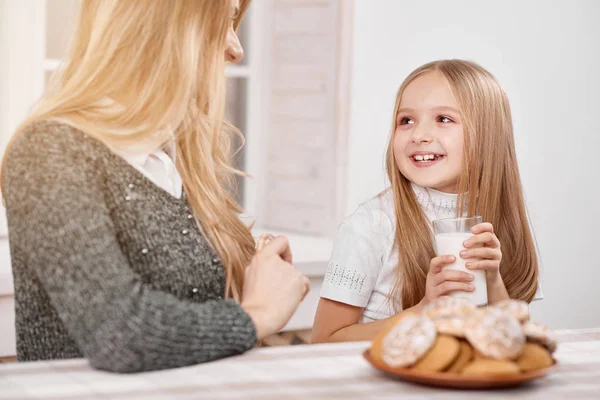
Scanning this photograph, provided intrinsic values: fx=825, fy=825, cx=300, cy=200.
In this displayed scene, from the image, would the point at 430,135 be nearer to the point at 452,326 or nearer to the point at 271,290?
the point at 271,290

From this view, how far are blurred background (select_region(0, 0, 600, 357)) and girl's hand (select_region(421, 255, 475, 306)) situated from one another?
105cm

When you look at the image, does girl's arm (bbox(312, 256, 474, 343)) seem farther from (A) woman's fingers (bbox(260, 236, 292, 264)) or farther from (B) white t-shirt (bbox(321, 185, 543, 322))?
(A) woman's fingers (bbox(260, 236, 292, 264))

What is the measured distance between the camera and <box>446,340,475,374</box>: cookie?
1092 millimetres

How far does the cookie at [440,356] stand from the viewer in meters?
1.08

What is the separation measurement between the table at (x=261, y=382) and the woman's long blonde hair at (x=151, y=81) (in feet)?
1.04

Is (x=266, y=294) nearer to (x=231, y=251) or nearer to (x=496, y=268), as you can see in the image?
(x=231, y=251)

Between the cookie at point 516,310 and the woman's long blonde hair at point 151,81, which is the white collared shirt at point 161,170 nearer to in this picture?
the woman's long blonde hair at point 151,81

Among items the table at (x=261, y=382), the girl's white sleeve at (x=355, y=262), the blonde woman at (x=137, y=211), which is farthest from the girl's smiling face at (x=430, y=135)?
the table at (x=261, y=382)

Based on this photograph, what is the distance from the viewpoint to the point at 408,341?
109cm

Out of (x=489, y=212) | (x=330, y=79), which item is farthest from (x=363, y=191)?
(x=489, y=212)

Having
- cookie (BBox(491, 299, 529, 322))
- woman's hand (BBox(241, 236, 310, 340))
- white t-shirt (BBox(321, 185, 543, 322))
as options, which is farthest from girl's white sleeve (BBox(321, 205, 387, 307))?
cookie (BBox(491, 299, 529, 322))

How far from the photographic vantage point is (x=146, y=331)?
1.15m

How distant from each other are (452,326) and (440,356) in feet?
0.15

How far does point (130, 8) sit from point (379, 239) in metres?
0.93
